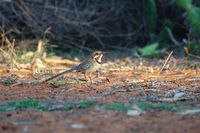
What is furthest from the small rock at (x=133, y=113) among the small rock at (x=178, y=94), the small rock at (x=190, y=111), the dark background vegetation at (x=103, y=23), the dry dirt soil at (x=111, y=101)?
the dark background vegetation at (x=103, y=23)

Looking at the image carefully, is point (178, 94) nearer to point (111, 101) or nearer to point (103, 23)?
point (111, 101)

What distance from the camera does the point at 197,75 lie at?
8.50 m

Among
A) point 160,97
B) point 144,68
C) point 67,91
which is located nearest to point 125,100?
point 160,97

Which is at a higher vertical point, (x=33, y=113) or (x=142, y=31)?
(x=142, y=31)

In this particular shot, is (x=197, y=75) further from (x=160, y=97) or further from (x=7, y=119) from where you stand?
(x=7, y=119)

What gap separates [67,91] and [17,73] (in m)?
2.02

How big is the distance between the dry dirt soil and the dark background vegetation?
294 cm

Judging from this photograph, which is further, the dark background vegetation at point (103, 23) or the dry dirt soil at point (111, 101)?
the dark background vegetation at point (103, 23)

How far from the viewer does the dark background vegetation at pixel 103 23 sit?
1184 centimetres

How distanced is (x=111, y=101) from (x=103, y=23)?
6.55 meters

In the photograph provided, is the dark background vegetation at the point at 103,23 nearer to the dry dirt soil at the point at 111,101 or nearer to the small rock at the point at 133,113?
the dry dirt soil at the point at 111,101

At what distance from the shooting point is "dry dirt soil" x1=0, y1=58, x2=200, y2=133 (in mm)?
5113

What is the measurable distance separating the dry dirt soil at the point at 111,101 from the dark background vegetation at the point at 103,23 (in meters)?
2.94

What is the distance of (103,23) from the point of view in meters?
12.7
